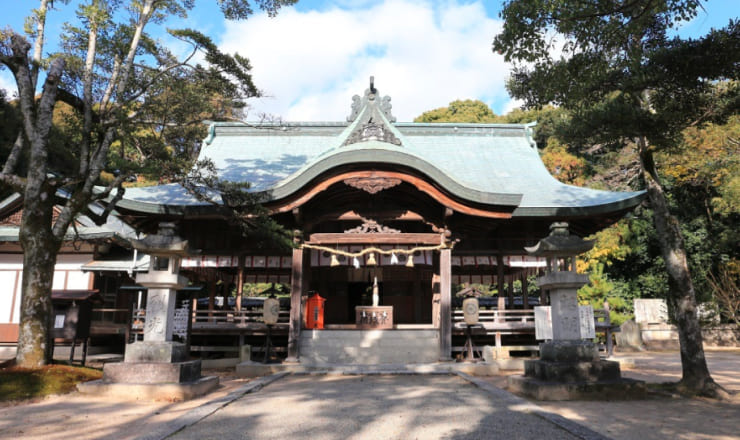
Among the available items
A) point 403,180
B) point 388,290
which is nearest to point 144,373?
point 403,180

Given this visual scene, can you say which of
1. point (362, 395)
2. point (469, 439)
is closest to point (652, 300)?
point (362, 395)

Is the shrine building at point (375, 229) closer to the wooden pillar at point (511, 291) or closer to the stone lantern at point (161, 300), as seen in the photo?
the wooden pillar at point (511, 291)

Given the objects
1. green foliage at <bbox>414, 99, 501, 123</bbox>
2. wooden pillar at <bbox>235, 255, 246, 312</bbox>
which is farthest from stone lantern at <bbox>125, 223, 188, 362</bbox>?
green foliage at <bbox>414, 99, 501, 123</bbox>

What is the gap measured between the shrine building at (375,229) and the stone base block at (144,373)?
3605mm

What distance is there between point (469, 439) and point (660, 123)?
22.1ft

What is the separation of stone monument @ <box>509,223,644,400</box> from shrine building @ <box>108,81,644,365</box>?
3.63 meters

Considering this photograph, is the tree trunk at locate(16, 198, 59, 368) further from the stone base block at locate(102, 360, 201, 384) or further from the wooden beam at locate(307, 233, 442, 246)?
the wooden beam at locate(307, 233, 442, 246)

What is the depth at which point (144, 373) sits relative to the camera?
756 centimetres

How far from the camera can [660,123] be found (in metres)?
8.20

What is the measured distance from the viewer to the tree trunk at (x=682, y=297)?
798 centimetres

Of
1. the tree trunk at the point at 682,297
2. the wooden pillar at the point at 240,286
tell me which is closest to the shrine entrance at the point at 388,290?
the wooden pillar at the point at 240,286

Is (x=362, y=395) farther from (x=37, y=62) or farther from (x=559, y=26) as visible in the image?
(x=37, y=62)

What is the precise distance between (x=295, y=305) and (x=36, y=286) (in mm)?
5904

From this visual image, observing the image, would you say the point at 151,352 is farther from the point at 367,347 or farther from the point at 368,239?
the point at 368,239
